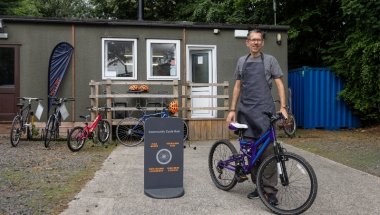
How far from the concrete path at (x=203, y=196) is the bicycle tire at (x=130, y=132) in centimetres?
280

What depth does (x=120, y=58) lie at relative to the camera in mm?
11680

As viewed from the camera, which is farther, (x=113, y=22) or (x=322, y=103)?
(x=322, y=103)

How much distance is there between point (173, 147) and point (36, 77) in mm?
7394

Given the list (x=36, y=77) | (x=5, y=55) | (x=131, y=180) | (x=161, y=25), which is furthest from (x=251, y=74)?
(x=5, y=55)

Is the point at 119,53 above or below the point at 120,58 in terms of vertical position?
above

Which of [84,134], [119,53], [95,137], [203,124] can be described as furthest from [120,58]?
[84,134]

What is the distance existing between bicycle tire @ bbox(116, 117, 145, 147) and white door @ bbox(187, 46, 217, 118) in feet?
8.39

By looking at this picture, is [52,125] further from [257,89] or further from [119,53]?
[257,89]

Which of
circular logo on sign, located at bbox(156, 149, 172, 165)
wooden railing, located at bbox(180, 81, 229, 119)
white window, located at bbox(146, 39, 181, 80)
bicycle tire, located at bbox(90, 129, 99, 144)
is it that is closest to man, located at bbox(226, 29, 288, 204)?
circular logo on sign, located at bbox(156, 149, 172, 165)

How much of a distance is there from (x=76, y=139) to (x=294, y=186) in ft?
18.7

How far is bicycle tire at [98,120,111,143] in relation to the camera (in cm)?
971

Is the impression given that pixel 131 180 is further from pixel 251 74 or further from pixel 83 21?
pixel 83 21

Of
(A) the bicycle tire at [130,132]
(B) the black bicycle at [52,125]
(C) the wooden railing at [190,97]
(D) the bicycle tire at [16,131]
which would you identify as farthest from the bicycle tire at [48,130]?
(C) the wooden railing at [190,97]

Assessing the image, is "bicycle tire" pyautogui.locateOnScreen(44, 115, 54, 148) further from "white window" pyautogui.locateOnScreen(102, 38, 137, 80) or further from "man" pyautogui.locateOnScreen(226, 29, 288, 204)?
"man" pyautogui.locateOnScreen(226, 29, 288, 204)
